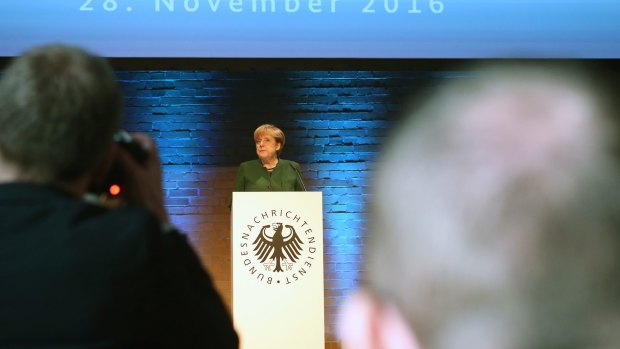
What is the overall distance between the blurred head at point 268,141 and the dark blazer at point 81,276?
410 centimetres

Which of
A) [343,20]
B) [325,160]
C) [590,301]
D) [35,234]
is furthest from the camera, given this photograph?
[325,160]

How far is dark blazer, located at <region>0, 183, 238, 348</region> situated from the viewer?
86 cm

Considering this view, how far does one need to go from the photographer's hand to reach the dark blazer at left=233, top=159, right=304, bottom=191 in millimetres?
3868

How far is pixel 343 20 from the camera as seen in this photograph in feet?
15.1

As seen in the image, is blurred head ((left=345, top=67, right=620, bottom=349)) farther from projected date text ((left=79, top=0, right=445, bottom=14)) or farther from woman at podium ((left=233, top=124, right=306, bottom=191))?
woman at podium ((left=233, top=124, right=306, bottom=191))

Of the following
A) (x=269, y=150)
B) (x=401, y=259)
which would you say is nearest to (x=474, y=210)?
(x=401, y=259)

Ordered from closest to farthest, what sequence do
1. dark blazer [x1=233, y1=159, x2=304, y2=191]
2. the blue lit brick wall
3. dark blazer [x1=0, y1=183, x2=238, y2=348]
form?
dark blazer [x1=0, y1=183, x2=238, y2=348], dark blazer [x1=233, y1=159, x2=304, y2=191], the blue lit brick wall

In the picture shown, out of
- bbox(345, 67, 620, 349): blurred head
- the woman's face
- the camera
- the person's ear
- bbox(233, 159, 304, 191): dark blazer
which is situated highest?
the woman's face

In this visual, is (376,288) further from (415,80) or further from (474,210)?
(415,80)

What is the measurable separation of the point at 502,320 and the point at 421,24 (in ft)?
14.1

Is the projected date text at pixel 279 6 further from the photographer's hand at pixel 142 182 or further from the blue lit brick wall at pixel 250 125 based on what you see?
the photographer's hand at pixel 142 182

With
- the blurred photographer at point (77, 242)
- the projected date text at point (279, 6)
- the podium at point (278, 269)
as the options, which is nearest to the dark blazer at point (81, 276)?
the blurred photographer at point (77, 242)

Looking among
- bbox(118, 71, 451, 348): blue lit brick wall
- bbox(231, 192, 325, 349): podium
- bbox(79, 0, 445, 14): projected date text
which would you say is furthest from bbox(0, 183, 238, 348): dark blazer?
bbox(118, 71, 451, 348): blue lit brick wall

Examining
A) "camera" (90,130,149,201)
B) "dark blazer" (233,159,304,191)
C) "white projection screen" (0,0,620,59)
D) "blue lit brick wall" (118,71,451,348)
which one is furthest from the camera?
"blue lit brick wall" (118,71,451,348)
